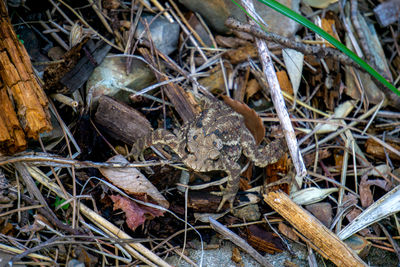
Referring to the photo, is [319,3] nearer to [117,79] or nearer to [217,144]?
[217,144]

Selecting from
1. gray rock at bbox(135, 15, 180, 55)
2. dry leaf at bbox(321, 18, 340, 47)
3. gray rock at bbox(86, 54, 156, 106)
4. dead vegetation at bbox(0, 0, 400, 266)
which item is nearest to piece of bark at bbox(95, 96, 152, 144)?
dead vegetation at bbox(0, 0, 400, 266)

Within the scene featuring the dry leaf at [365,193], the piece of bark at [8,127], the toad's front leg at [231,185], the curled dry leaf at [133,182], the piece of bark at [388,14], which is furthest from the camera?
the piece of bark at [388,14]

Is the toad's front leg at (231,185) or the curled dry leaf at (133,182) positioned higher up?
the curled dry leaf at (133,182)

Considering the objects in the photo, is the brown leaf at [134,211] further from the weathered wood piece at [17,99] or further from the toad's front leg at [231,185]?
the weathered wood piece at [17,99]

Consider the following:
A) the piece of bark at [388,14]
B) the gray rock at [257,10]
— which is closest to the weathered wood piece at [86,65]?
the gray rock at [257,10]

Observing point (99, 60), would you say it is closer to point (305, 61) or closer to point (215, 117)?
point (215, 117)

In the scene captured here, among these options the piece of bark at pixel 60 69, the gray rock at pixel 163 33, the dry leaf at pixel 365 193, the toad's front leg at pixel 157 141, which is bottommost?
the dry leaf at pixel 365 193

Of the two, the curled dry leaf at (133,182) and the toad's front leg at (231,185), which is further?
the toad's front leg at (231,185)
